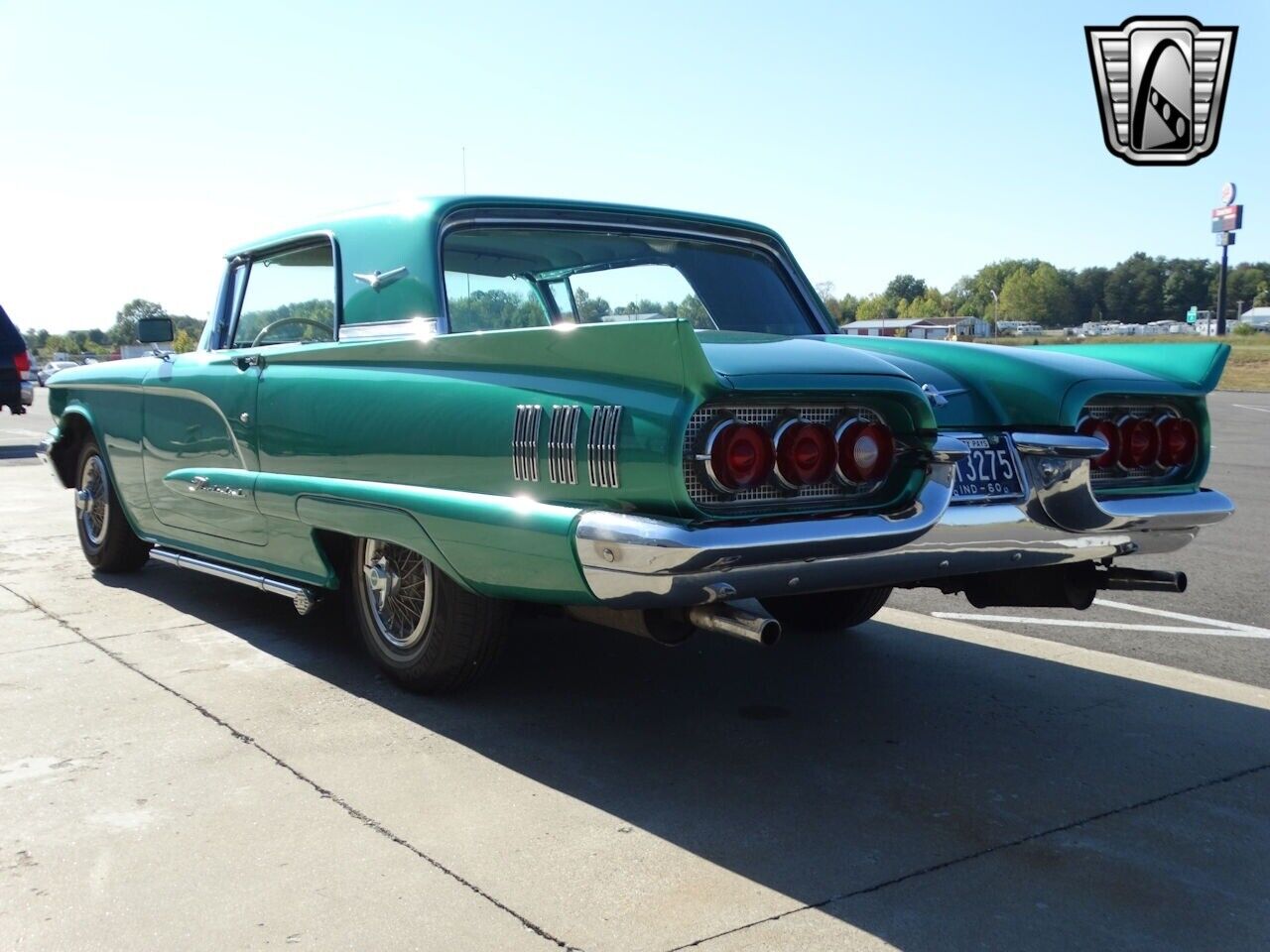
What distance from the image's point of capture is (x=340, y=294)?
14.0ft

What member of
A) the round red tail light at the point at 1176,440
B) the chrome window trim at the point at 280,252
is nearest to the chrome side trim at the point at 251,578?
the chrome window trim at the point at 280,252

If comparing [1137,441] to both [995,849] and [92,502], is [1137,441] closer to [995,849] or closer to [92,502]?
[995,849]

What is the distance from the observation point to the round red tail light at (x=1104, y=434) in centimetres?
384

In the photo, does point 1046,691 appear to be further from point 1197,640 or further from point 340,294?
point 340,294

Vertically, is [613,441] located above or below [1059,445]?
above

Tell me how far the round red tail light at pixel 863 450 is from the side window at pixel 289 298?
203 centimetres

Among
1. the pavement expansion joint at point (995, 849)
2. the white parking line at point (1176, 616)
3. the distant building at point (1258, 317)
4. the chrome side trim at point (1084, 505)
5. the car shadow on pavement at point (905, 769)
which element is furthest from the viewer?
the distant building at point (1258, 317)

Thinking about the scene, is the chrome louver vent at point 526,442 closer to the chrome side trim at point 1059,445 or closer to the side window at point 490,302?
the side window at point 490,302

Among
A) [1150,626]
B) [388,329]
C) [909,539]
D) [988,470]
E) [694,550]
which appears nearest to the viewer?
[694,550]

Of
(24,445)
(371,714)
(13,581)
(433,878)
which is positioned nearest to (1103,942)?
(433,878)

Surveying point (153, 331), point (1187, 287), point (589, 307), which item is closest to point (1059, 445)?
point (589, 307)

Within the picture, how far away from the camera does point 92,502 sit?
634 cm

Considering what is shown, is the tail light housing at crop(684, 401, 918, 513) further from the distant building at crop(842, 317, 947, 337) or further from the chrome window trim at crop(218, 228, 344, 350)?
the chrome window trim at crop(218, 228, 344, 350)

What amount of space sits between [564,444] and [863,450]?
31.0 inches
